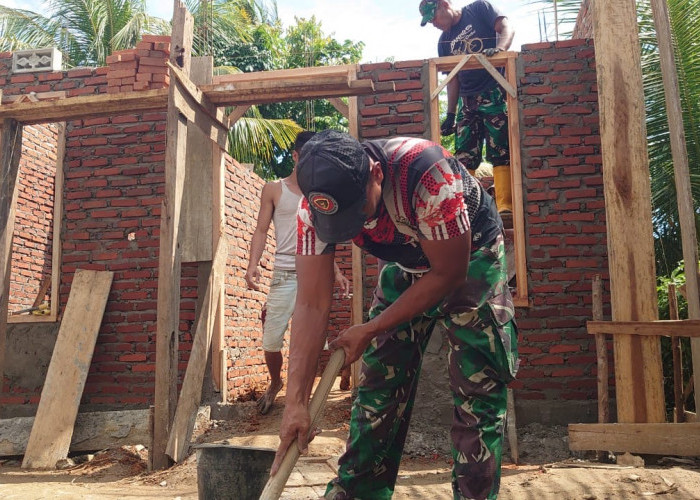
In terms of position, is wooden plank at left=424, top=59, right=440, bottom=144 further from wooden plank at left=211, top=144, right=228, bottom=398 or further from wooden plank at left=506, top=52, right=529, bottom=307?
wooden plank at left=211, top=144, right=228, bottom=398

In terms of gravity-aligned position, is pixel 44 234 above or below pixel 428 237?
above

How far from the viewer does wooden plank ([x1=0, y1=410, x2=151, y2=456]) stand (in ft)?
16.6

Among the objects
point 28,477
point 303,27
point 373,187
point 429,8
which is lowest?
point 28,477

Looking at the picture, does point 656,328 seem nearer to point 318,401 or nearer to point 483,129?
point 483,129

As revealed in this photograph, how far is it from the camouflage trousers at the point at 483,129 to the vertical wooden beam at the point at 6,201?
11.7 feet

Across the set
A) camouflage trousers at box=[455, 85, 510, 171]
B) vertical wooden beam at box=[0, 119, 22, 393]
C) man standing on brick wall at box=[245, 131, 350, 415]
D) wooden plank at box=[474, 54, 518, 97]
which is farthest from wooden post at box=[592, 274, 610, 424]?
vertical wooden beam at box=[0, 119, 22, 393]

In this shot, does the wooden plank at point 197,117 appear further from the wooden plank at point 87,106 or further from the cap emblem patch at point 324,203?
the cap emblem patch at point 324,203

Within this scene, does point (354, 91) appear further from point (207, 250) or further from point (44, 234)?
point (44, 234)

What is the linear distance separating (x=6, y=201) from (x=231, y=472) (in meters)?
3.35

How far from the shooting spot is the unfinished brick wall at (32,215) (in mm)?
8625

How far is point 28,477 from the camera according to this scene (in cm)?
449

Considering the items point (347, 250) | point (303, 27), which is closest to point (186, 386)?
point (347, 250)

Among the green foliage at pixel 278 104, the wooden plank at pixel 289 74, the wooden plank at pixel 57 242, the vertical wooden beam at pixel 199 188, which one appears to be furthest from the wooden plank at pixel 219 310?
the green foliage at pixel 278 104

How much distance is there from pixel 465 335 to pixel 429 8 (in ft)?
12.7
